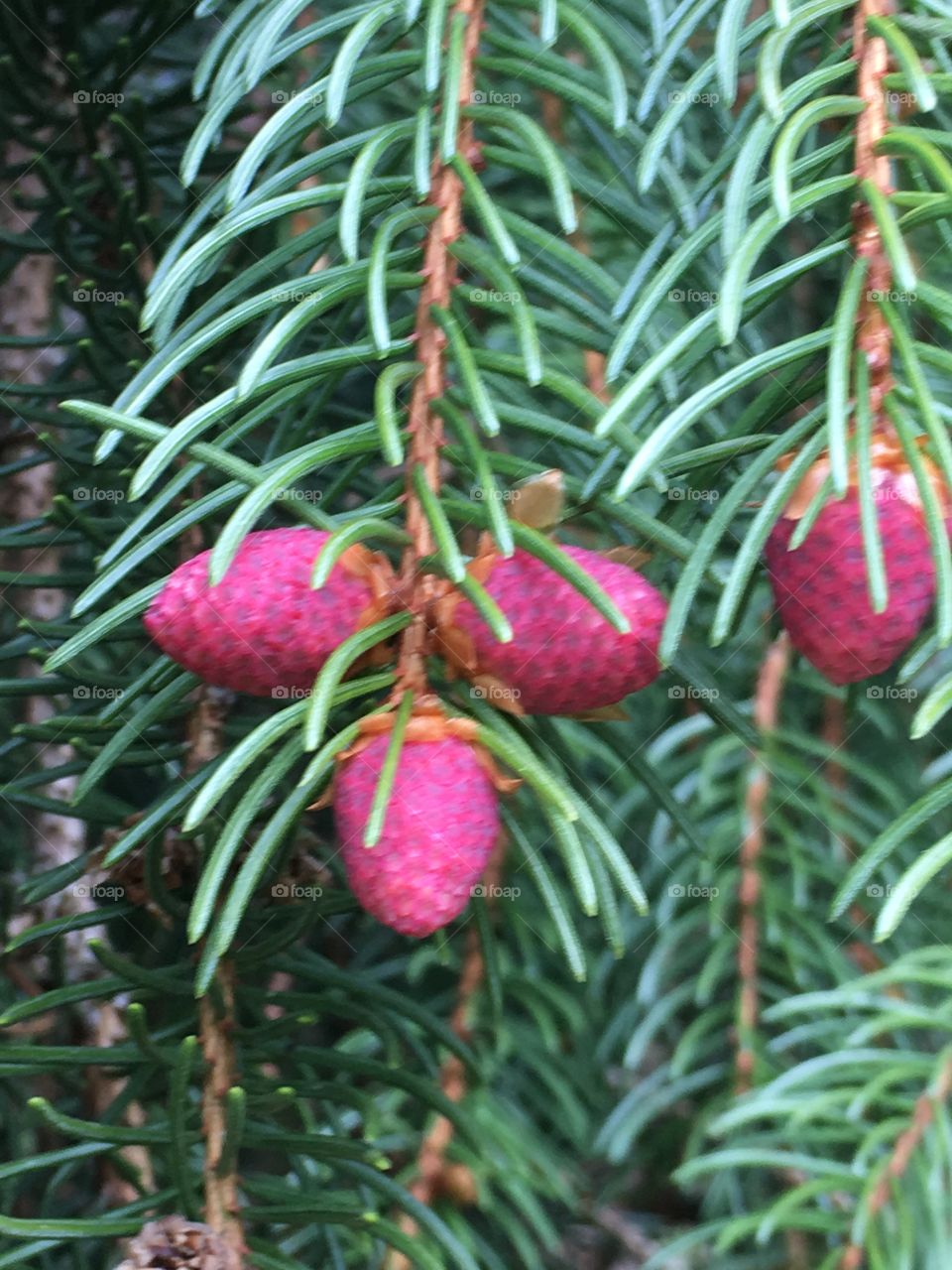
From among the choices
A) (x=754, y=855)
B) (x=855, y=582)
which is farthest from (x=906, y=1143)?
(x=855, y=582)

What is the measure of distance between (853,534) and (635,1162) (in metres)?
0.47

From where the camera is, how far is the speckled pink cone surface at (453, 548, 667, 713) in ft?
1.03

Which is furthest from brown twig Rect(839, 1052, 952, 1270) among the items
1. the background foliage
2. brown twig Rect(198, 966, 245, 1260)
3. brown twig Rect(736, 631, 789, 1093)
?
brown twig Rect(198, 966, 245, 1260)

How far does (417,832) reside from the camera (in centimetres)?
30

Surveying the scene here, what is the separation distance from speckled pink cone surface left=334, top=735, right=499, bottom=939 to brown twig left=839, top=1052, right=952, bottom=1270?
28cm

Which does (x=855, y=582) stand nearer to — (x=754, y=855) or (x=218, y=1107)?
(x=218, y=1107)

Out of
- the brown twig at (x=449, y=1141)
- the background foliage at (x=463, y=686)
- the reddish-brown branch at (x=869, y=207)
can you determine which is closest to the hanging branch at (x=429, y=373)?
the background foliage at (x=463, y=686)

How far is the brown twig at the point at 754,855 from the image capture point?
0.64 m

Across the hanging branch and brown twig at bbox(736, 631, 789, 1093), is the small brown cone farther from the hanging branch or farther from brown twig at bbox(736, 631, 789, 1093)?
brown twig at bbox(736, 631, 789, 1093)

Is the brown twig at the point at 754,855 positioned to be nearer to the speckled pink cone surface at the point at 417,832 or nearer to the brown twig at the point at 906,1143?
the brown twig at the point at 906,1143

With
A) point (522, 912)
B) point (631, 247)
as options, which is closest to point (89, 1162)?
point (522, 912)

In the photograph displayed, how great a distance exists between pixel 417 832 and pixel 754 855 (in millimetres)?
403

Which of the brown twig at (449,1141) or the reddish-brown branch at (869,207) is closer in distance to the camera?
the reddish-brown branch at (869,207)

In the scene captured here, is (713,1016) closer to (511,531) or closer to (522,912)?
(522,912)
